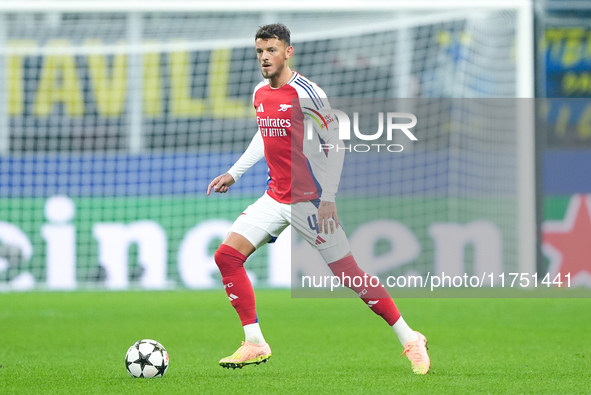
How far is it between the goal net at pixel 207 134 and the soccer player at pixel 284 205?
23.5ft

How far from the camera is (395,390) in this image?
5.66 m

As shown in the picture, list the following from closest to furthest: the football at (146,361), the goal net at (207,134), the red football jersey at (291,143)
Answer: the football at (146,361), the red football jersey at (291,143), the goal net at (207,134)

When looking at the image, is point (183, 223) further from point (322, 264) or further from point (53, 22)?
point (53, 22)

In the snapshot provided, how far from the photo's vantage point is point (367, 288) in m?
6.43

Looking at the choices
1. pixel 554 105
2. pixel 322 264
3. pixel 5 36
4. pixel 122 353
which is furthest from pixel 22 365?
pixel 554 105

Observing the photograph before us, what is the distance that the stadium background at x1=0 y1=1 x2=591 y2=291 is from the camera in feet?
47.8

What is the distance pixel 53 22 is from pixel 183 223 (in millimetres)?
3786

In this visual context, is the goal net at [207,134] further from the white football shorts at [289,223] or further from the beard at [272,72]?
the beard at [272,72]

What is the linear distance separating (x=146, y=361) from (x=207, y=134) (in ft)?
31.6

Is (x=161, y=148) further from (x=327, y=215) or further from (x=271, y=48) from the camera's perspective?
(x=327, y=215)

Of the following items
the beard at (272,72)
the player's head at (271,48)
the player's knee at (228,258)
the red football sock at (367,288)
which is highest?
the player's head at (271,48)

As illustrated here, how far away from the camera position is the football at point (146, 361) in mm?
6203

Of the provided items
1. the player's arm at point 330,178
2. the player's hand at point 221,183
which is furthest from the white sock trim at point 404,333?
the player's hand at point 221,183

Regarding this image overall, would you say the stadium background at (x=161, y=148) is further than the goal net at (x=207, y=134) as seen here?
Yes
